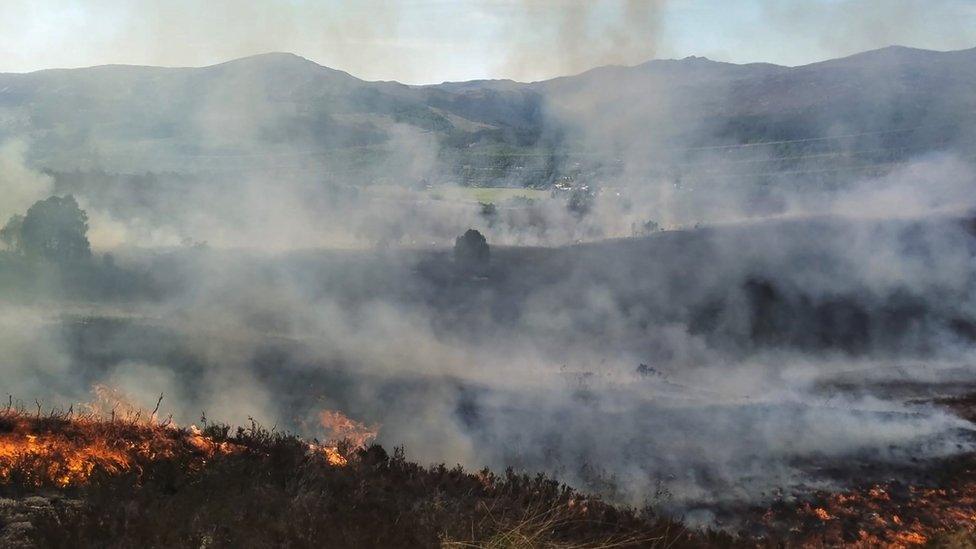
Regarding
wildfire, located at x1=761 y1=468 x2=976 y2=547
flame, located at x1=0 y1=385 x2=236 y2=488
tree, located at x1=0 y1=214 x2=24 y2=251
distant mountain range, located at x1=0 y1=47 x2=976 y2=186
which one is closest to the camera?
flame, located at x1=0 y1=385 x2=236 y2=488

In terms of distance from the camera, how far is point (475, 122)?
117312 mm

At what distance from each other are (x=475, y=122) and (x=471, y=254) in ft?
282

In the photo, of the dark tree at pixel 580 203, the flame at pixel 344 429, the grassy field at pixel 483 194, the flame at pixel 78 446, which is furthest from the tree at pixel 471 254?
the flame at pixel 78 446

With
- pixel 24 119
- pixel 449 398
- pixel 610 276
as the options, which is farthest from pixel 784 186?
pixel 24 119

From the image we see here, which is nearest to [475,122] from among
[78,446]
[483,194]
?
[483,194]

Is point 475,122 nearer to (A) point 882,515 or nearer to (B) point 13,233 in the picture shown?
(B) point 13,233

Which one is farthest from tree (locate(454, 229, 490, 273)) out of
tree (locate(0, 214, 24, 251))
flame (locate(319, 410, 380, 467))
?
tree (locate(0, 214, 24, 251))

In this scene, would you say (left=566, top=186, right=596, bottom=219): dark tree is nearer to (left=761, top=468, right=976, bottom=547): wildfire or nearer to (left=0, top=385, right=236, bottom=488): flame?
(left=761, top=468, right=976, bottom=547): wildfire

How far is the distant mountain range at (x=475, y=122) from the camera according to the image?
6706 cm

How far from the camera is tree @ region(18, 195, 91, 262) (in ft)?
86.8

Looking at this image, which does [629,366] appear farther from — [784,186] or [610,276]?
[784,186]

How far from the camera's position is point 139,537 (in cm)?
497

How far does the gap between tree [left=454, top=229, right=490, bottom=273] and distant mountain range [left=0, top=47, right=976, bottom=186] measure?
29769 mm

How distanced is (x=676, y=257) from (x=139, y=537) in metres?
31.9
